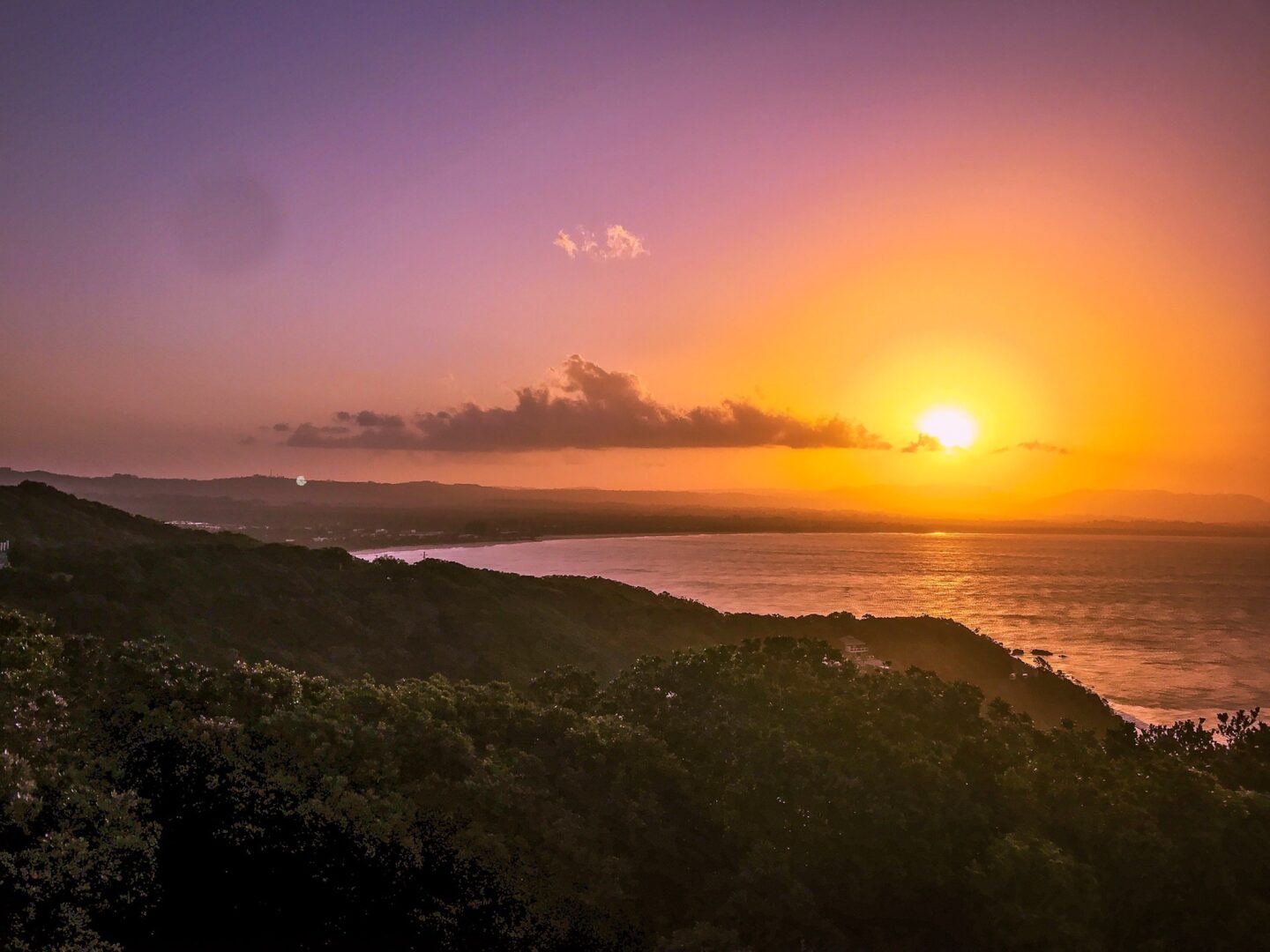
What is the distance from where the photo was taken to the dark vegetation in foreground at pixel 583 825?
7516 mm

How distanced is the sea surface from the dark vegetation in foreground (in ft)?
88.7

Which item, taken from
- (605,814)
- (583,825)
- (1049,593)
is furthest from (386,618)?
(1049,593)

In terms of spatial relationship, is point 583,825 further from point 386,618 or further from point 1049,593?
point 1049,593

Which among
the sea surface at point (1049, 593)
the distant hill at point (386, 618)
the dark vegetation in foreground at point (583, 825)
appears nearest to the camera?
the dark vegetation in foreground at point (583, 825)

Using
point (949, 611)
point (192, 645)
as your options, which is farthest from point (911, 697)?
point (949, 611)

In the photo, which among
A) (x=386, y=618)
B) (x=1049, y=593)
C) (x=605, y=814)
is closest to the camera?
(x=605, y=814)

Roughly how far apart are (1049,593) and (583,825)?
275 ft

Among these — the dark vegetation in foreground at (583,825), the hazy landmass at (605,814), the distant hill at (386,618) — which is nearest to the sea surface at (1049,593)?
the distant hill at (386,618)

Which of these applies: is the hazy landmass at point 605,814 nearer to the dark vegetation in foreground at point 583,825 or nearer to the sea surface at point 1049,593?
the dark vegetation in foreground at point 583,825

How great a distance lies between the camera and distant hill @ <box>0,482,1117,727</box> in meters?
25.2

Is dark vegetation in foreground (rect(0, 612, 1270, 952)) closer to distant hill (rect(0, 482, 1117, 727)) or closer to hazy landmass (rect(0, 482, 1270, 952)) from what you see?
hazy landmass (rect(0, 482, 1270, 952))

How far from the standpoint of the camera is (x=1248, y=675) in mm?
39781

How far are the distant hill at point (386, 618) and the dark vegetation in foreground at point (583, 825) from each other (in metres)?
13.5

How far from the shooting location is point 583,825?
8.84 m
